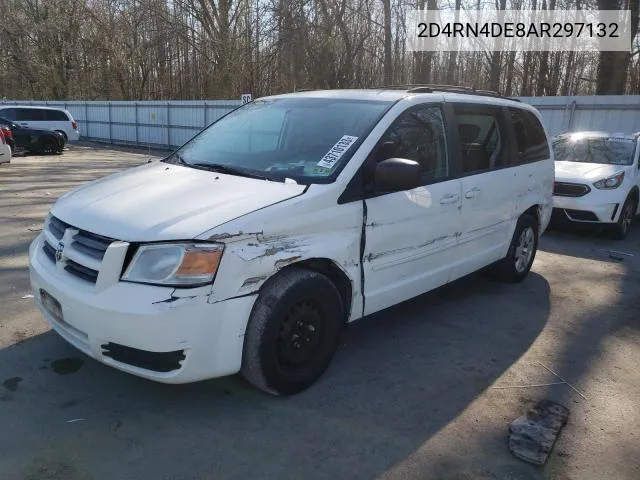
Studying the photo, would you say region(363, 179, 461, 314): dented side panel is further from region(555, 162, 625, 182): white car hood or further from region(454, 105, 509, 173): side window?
region(555, 162, 625, 182): white car hood

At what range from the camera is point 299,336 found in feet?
10.7

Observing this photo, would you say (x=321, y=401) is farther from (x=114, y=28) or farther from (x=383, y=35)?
(x=114, y=28)

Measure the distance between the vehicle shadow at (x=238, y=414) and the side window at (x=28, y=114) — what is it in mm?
19299

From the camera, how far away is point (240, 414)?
10.2 feet

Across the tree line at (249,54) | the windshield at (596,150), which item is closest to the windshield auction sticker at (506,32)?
the tree line at (249,54)

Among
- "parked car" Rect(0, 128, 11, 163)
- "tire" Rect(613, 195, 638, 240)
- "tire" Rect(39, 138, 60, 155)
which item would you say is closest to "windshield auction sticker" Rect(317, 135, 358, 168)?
"tire" Rect(613, 195, 638, 240)

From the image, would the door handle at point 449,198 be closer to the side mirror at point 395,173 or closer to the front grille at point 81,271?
the side mirror at point 395,173

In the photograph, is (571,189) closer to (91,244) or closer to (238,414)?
(238,414)

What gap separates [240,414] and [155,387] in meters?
0.60

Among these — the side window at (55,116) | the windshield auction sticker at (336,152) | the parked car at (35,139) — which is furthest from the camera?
the side window at (55,116)

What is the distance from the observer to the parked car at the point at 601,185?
793 cm

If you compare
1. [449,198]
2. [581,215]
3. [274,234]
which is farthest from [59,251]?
[581,215]

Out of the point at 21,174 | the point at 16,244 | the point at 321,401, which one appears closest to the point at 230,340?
the point at 321,401

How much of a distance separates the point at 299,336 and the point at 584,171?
6743 millimetres
